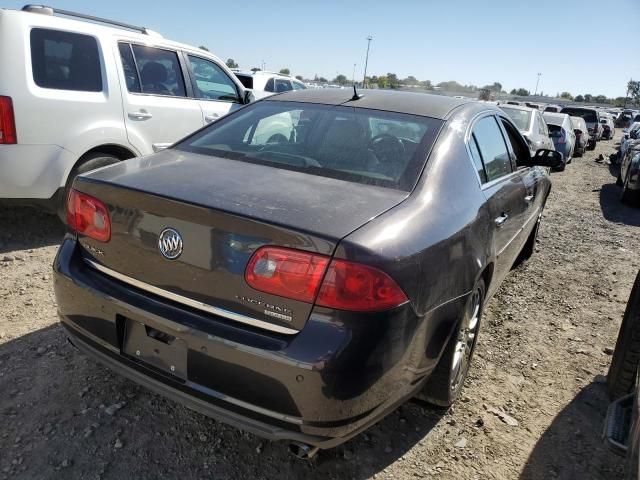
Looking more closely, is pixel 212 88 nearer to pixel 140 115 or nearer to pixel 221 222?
pixel 140 115

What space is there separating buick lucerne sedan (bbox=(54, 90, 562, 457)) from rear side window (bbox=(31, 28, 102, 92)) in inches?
88.7

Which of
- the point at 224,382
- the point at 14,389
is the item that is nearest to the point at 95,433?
the point at 14,389

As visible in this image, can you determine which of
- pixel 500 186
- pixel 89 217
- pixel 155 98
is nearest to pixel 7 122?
pixel 155 98

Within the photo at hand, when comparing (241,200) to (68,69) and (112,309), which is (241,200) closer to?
(112,309)

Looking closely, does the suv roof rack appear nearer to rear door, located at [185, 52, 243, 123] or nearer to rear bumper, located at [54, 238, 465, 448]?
rear door, located at [185, 52, 243, 123]

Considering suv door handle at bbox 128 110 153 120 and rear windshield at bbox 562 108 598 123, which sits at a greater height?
suv door handle at bbox 128 110 153 120

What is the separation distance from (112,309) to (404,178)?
4.49ft

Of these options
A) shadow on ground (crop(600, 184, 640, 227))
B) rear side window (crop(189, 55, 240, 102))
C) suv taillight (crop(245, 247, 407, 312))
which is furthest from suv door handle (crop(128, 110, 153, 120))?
shadow on ground (crop(600, 184, 640, 227))

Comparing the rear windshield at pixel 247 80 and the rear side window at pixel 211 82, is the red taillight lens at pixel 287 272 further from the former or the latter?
the rear windshield at pixel 247 80

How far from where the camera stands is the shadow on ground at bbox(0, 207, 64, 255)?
4.55 meters

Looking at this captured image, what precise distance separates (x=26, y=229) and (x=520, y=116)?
28.8ft

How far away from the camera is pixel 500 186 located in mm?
3105

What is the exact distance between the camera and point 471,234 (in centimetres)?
244

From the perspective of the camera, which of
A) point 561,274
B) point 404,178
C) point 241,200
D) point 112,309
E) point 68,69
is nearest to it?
point 241,200
